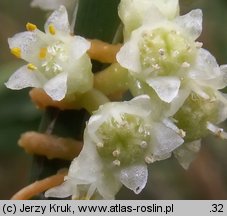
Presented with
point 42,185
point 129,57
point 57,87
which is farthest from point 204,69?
point 42,185

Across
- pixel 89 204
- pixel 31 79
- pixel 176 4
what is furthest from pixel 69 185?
pixel 176 4

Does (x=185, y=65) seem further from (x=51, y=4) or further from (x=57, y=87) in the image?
(x=51, y=4)

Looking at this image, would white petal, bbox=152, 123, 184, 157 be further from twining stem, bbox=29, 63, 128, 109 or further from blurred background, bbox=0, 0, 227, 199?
blurred background, bbox=0, 0, 227, 199

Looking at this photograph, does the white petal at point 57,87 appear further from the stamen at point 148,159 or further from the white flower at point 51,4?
the white flower at point 51,4

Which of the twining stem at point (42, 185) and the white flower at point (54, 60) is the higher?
the white flower at point (54, 60)

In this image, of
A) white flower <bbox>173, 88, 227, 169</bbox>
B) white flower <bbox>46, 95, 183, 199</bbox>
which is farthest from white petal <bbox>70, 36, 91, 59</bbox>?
white flower <bbox>173, 88, 227, 169</bbox>

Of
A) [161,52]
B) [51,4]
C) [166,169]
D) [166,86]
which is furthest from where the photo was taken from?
[166,169]

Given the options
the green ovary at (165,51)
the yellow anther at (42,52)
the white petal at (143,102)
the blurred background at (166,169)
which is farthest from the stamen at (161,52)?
the blurred background at (166,169)
